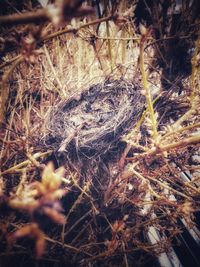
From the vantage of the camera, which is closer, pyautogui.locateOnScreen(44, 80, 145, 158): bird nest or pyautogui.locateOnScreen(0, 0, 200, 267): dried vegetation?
pyautogui.locateOnScreen(0, 0, 200, 267): dried vegetation

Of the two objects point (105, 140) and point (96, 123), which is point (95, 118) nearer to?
point (96, 123)

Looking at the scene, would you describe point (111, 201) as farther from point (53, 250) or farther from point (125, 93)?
point (125, 93)

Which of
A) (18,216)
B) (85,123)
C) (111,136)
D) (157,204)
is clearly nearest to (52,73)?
(85,123)

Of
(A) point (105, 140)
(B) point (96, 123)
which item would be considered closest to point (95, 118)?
(B) point (96, 123)

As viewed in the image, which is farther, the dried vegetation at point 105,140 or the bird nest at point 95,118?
the bird nest at point 95,118

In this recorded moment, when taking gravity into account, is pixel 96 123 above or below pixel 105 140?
above
